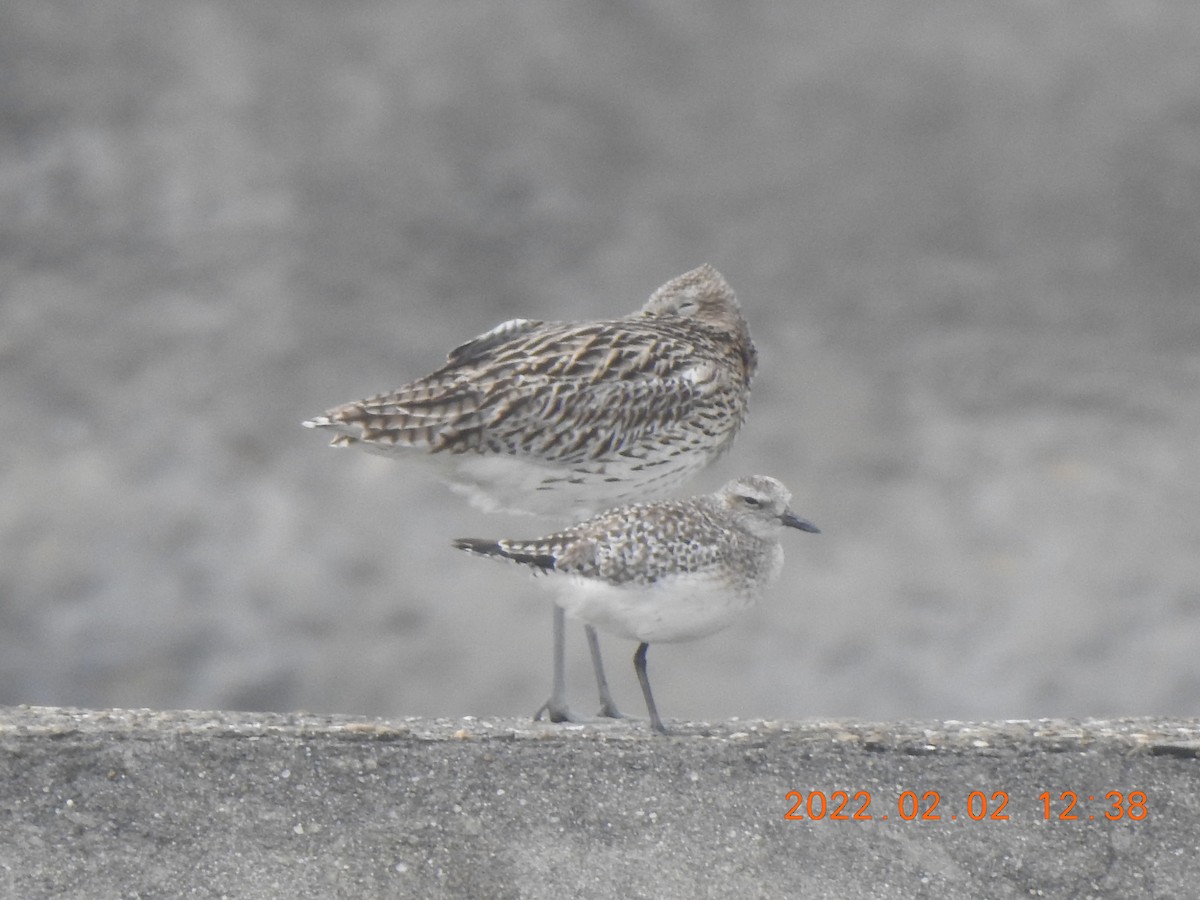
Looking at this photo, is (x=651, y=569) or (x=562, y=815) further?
(x=651, y=569)

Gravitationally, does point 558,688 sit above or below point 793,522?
below

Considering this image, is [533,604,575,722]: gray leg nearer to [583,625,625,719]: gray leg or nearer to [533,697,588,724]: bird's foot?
[533,697,588,724]: bird's foot

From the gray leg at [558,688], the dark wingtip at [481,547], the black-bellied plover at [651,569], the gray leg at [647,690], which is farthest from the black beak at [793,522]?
the dark wingtip at [481,547]

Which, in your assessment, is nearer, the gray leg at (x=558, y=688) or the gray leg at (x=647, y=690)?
the gray leg at (x=647, y=690)

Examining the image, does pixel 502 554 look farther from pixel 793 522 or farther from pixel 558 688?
pixel 793 522
